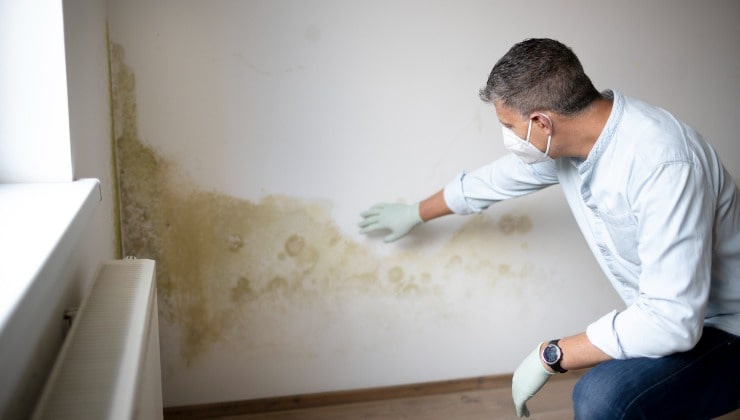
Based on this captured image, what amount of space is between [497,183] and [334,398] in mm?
983

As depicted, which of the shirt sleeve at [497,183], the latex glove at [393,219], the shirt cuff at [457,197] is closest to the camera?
the shirt sleeve at [497,183]

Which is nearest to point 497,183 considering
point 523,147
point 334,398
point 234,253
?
point 523,147

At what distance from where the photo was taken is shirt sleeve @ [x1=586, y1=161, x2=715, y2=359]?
4.42 ft

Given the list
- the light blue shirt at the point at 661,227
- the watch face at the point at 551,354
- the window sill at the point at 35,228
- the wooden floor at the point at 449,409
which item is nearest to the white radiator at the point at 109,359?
the window sill at the point at 35,228

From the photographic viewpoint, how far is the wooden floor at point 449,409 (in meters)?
2.26

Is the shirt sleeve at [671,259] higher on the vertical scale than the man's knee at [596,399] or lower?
higher

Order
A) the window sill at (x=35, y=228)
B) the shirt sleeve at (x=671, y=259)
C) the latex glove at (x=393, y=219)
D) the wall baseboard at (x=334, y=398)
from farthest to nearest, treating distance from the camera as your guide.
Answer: the wall baseboard at (x=334, y=398) → the latex glove at (x=393, y=219) → the shirt sleeve at (x=671, y=259) → the window sill at (x=35, y=228)

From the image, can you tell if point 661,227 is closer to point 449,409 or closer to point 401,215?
point 401,215

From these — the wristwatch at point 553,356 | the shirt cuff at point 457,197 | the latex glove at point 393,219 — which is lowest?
the wristwatch at point 553,356

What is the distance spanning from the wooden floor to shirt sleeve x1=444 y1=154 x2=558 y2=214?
773mm

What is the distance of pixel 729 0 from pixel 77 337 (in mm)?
2473

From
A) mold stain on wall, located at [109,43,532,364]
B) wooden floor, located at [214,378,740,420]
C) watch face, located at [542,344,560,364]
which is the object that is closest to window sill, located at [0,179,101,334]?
mold stain on wall, located at [109,43,532,364]

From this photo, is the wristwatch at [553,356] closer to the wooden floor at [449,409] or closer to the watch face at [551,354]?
the watch face at [551,354]

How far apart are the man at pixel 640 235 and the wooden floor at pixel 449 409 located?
683 millimetres
